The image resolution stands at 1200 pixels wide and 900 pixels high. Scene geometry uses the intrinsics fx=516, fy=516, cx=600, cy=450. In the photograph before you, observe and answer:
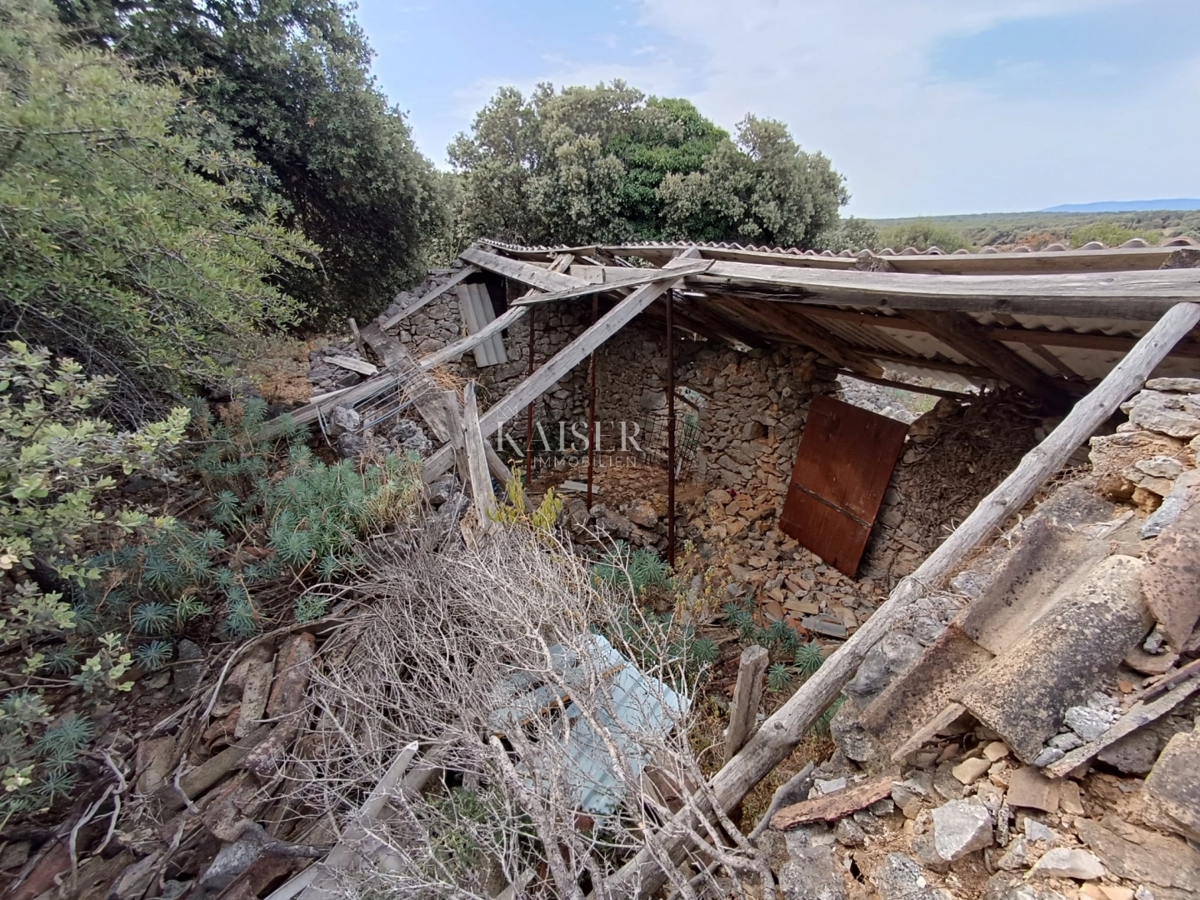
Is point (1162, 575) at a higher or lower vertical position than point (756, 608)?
higher

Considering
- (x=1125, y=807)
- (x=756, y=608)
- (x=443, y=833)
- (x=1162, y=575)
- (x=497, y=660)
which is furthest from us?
(x=756, y=608)

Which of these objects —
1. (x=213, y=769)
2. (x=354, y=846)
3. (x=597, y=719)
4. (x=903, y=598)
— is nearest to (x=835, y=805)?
(x=903, y=598)

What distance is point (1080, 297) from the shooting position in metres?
2.28

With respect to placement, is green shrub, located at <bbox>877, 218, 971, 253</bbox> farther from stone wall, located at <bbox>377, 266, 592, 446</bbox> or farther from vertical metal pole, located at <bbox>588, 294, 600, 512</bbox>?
vertical metal pole, located at <bbox>588, 294, 600, 512</bbox>

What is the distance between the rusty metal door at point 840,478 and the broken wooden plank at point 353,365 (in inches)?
192

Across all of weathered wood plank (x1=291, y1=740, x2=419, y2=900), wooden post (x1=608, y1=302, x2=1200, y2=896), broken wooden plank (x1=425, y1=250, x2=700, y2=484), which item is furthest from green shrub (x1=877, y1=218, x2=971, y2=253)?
weathered wood plank (x1=291, y1=740, x2=419, y2=900)

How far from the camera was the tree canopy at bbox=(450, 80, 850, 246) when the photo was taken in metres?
9.88

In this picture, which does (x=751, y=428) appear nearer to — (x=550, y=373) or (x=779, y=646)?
(x=779, y=646)

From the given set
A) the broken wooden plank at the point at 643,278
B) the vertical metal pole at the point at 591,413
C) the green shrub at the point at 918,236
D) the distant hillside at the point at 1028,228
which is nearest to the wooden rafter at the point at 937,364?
the broken wooden plank at the point at 643,278

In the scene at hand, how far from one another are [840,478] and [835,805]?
4010 millimetres

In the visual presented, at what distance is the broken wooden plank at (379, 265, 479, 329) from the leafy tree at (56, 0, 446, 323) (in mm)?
291

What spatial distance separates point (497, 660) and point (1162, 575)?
240 centimetres

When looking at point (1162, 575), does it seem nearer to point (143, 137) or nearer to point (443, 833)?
point (443, 833)

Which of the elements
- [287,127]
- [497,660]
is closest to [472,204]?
[287,127]
